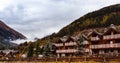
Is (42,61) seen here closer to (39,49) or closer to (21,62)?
(21,62)

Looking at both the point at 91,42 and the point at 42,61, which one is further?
the point at 91,42

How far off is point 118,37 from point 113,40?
339 centimetres

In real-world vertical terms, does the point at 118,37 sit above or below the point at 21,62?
above

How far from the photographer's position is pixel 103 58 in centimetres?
5284

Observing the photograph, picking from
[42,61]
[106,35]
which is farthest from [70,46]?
[42,61]

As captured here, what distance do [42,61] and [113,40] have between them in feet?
105

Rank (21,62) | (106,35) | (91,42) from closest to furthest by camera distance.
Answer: (21,62), (106,35), (91,42)

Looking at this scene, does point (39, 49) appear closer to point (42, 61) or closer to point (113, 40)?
point (113, 40)

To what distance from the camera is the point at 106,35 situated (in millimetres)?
101375

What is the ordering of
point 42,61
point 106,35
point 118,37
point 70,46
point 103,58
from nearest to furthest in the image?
point 103,58 → point 42,61 → point 118,37 → point 106,35 → point 70,46

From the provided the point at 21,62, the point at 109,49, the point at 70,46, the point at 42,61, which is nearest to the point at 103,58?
the point at 42,61

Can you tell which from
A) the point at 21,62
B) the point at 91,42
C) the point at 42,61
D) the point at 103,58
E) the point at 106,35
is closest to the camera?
the point at 103,58

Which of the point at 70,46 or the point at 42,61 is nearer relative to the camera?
the point at 42,61

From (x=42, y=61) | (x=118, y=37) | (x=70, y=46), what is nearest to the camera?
(x=42, y=61)
